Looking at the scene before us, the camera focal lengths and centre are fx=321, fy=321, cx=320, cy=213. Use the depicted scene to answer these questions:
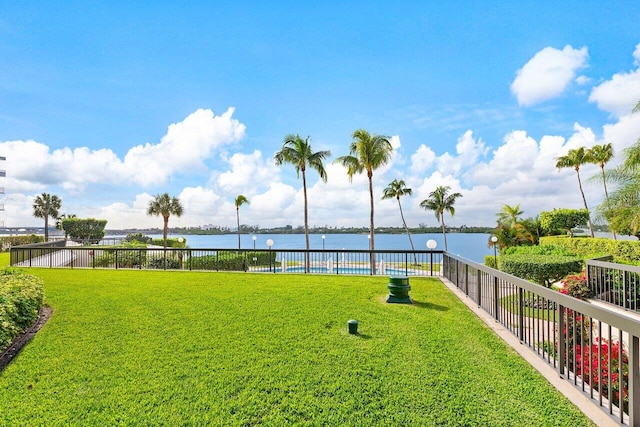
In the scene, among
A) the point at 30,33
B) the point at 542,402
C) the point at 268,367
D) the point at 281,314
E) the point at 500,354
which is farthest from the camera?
the point at 30,33

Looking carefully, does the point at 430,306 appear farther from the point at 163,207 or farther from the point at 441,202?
the point at 163,207

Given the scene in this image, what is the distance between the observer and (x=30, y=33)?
9.02 m

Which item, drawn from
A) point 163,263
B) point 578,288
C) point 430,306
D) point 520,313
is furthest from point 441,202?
point 520,313

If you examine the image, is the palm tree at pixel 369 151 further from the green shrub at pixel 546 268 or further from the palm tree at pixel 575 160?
the palm tree at pixel 575 160

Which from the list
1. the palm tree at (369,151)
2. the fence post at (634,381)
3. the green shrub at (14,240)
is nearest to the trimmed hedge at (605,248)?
the fence post at (634,381)

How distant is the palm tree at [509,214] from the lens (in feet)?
94.3

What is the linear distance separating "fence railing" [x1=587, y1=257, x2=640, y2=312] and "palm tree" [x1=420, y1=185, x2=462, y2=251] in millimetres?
23333

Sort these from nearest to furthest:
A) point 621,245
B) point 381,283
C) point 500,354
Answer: point 500,354, point 381,283, point 621,245

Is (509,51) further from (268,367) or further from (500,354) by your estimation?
(268,367)

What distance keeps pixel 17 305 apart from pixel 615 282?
429 inches

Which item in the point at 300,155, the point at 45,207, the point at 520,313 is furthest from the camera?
the point at 45,207

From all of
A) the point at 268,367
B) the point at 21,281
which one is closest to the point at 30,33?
the point at 21,281

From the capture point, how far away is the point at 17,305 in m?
4.43

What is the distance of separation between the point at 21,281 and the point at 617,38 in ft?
50.9
